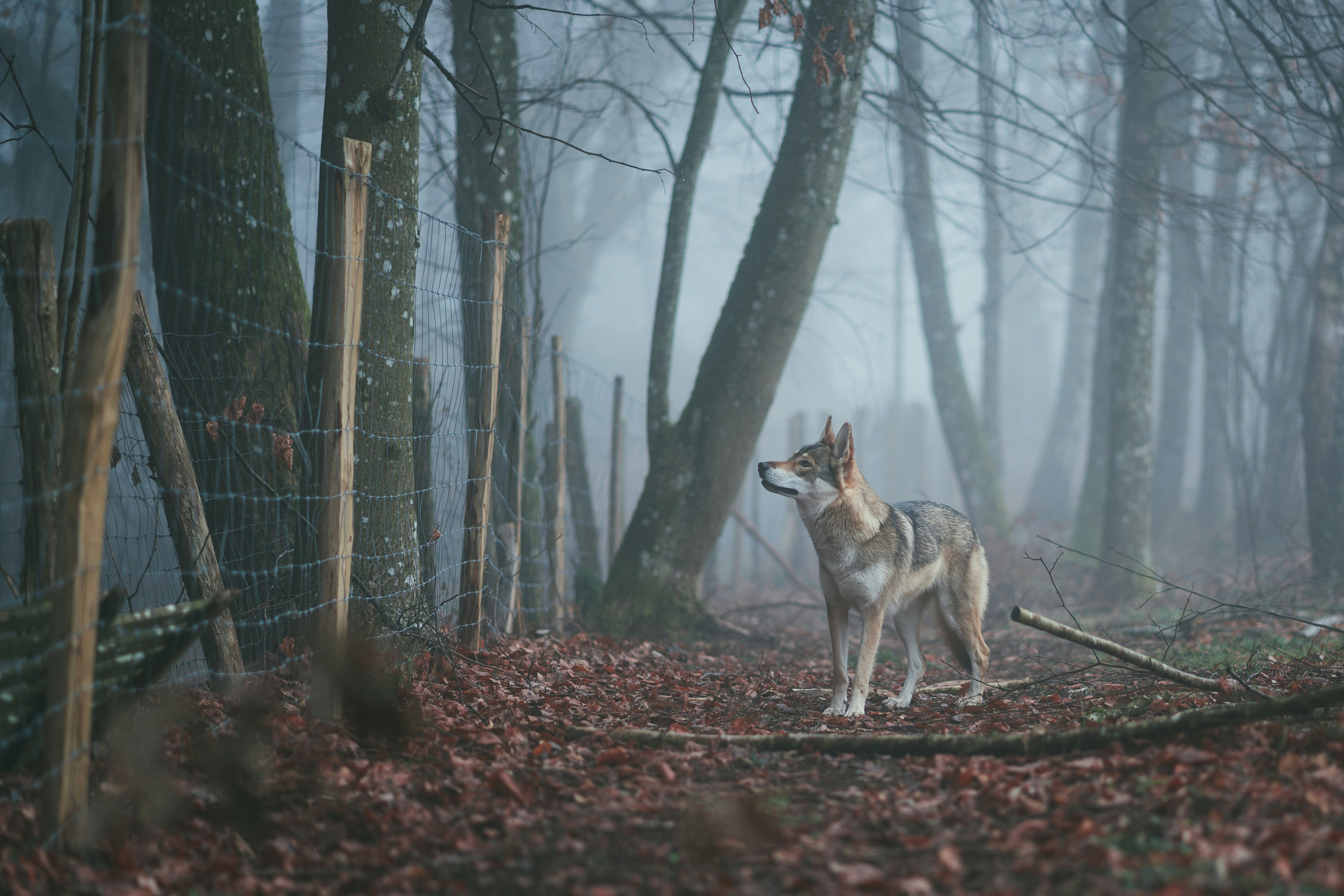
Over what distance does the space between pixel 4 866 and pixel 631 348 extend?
4245cm

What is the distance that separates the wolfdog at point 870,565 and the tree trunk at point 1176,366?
13.7 metres

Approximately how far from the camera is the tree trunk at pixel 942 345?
617 inches

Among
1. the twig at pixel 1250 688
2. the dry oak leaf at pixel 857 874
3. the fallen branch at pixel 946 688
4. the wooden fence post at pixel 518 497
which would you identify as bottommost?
the fallen branch at pixel 946 688

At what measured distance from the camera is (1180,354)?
63.7ft

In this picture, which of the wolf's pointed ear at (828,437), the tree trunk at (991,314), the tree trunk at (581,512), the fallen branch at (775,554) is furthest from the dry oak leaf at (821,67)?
the tree trunk at (991,314)

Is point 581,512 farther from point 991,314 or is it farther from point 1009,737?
point 991,314

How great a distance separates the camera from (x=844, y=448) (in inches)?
237

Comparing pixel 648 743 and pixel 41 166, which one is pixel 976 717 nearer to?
pixel 648 743

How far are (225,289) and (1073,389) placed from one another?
2487cm

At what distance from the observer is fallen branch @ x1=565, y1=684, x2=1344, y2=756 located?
3764 mm

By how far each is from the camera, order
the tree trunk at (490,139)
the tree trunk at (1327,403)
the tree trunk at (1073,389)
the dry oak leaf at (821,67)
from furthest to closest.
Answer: the tree trunk at (1073,389), the tree trunk at (1327,403), the tree trunk at (490,139), the dry oak leaf at (821,67)

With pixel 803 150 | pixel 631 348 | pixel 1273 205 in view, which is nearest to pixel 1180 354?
pixel 1273 205

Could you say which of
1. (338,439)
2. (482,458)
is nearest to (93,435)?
(338,439)

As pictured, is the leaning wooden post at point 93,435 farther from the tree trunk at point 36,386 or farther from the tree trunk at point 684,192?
the tree trunk at point 684,192
